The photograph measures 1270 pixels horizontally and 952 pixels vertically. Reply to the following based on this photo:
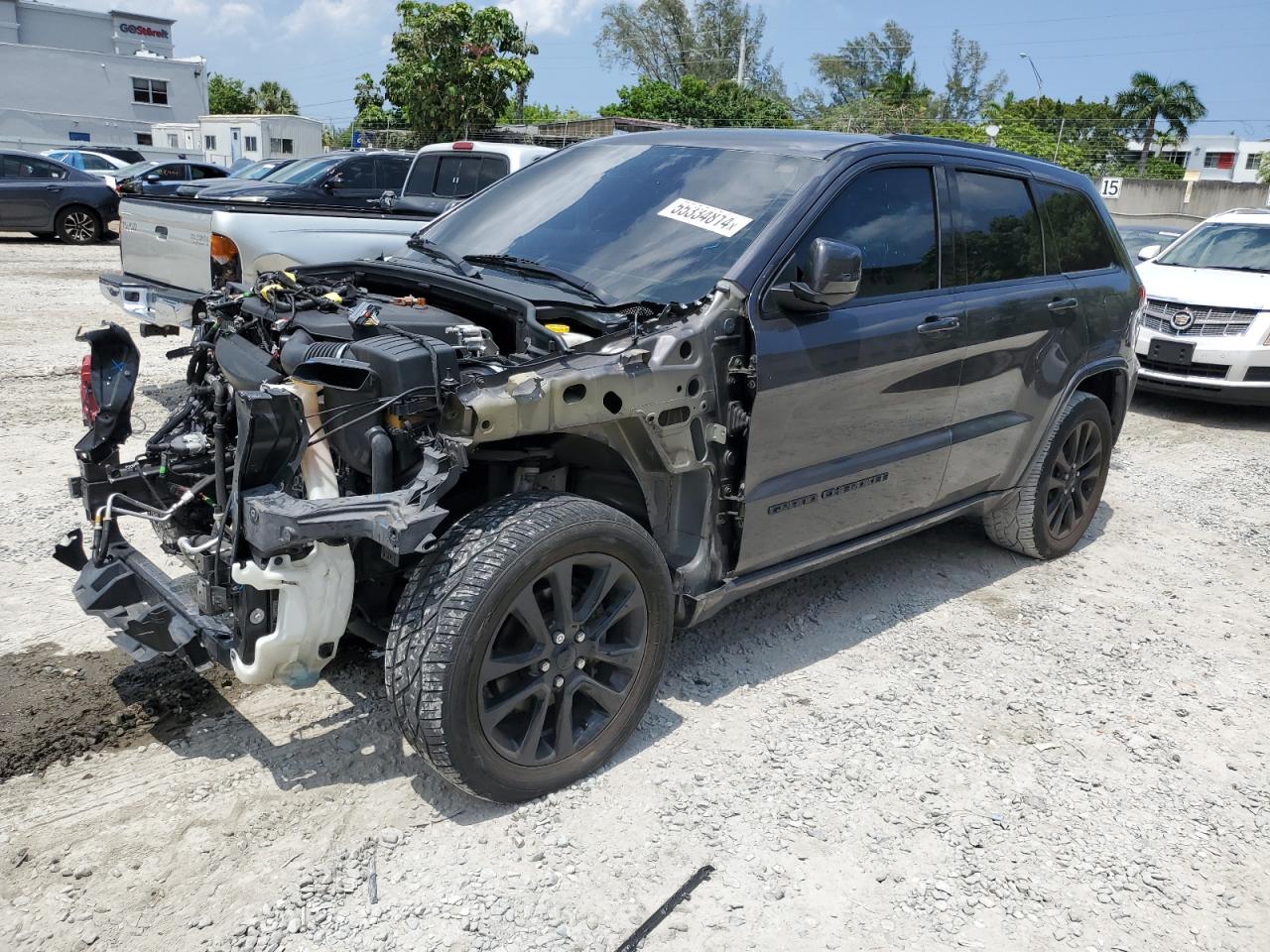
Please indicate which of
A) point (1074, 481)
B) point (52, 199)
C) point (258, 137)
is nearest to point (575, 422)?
point (1074, 481)

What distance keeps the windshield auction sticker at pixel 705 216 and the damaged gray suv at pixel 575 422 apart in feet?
0.04

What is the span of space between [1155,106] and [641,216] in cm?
6247

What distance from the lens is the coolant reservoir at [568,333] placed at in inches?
130

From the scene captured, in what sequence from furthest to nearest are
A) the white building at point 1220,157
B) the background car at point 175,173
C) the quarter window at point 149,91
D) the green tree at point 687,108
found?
the white building at point 1220,157, the quarter window at point 149,91, the green tree at point 687,108, the background car at point 175,173

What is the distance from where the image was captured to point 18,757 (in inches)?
125

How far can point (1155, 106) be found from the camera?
183 ft

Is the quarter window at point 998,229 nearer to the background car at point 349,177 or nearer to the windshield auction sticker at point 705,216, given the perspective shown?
the windshield auction sticker at point 705,216

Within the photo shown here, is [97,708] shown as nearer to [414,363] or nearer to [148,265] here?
[414,363]

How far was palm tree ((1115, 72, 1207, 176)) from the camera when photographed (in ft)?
181

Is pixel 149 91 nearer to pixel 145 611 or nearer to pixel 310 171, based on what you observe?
pixel 310 171

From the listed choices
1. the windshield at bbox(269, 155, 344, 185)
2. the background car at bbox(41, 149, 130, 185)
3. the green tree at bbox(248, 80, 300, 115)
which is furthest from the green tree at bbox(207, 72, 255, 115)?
the windshield at bbox(269, 155, 344, 185)

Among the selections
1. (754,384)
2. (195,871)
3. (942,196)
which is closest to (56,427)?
(195,871)

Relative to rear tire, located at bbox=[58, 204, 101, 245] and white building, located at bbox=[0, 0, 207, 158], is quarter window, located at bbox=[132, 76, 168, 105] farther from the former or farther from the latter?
rear tire, located at bbox=[58, 204, 101, 245]

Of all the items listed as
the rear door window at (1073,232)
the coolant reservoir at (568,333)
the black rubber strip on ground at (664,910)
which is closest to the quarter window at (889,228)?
the coolant reservoir at (568,333)
